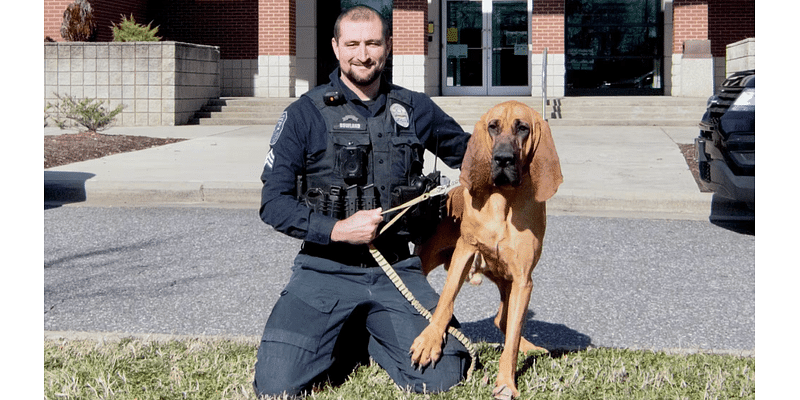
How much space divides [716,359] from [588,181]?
6125mm

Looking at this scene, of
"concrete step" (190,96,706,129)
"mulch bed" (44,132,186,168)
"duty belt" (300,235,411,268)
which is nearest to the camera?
"duty belt" (300,235,411,268)

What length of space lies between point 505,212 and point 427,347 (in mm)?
648

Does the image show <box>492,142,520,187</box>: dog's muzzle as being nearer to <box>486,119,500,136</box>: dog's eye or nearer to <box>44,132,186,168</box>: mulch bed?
<box>486,119,500,136</box>: dog's eye

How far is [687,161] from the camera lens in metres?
11.8

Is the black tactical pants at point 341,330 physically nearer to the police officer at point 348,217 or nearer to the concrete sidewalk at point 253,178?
the police officer at point 348,217

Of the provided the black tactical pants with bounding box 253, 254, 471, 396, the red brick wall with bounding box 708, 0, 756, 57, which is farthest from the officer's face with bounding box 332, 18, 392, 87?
the red brick wall with bounding box 708, 0, 756, 57

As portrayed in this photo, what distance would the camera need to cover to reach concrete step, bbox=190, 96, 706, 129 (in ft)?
59.6

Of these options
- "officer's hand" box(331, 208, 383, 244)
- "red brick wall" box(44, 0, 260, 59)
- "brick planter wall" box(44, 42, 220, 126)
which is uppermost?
"red brick wall" box(44, 0, 260, 59)

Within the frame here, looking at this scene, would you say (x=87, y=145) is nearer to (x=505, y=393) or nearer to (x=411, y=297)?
(x=411, y=297)

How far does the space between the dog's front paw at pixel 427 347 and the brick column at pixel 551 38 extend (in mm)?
19202

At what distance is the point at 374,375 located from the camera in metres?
3.91

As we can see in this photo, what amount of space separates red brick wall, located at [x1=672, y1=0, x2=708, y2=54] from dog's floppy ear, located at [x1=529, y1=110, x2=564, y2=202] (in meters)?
19.8
